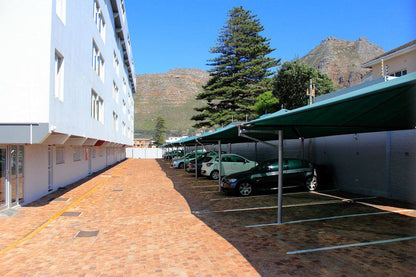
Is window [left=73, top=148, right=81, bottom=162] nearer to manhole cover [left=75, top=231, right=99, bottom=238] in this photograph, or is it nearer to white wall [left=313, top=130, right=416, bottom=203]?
manhole cover [left=75, top=231, right=99, bottom=238]

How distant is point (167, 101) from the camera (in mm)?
141750

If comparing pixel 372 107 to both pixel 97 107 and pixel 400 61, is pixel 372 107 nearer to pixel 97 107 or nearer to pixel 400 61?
pixel 97 107

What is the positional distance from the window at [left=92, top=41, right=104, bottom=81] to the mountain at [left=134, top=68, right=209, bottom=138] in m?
93.7

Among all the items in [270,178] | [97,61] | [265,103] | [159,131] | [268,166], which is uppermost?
[97,61]

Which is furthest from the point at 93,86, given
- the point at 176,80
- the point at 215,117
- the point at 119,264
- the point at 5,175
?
the point at 176,80

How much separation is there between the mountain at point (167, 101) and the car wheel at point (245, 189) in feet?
336

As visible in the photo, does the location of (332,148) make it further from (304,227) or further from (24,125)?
(24,125)

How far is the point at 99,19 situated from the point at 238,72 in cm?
2190

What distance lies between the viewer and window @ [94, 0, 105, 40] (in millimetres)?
17300

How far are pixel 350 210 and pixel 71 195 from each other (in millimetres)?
10609

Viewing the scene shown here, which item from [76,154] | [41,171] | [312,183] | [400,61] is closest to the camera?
[41,171]

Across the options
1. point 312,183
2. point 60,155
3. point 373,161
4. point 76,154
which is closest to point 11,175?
point 60,155

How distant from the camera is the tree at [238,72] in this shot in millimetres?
36719

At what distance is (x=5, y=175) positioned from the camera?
9.00m
